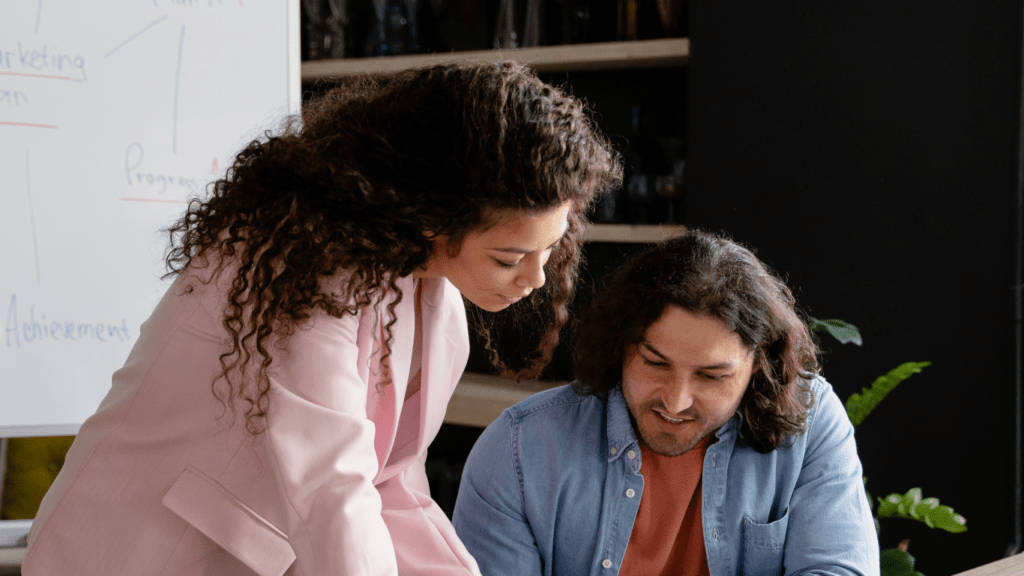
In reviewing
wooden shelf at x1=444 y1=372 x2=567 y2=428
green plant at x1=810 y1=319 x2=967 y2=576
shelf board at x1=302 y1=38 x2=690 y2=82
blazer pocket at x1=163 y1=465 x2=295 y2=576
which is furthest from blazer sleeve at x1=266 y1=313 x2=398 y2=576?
wooden shelf at x1=444 y1=372 x2=567 y2=428

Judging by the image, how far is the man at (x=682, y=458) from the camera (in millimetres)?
1289

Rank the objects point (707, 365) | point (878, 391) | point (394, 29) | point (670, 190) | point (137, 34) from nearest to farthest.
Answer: point (707, 365), point (137, 34), point (878, 391), point (670, 190), point (394, 29)

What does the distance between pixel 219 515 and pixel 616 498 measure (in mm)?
652

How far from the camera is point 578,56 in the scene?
100 inches

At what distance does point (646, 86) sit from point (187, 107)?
1.73 meters

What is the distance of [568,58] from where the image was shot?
101 inches

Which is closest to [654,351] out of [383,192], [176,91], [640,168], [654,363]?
[654,363]

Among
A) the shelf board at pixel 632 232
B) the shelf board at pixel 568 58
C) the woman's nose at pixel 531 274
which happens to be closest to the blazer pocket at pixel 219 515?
the woman's nose at pixel 531 274

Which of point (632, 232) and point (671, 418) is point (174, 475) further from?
point (632, 232)

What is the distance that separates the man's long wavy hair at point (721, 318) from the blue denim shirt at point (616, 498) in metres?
0.05

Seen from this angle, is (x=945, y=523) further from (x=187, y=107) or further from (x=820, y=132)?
(x=187, y=107)

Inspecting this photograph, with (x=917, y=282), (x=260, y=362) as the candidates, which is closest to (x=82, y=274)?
(x=260, y=362)

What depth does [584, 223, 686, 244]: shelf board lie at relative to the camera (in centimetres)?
248

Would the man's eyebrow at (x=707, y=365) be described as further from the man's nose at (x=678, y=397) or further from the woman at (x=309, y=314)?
the woman at (x=309, y=314)
